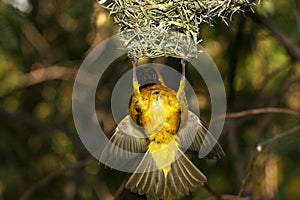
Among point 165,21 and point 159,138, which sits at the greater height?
point 165,21

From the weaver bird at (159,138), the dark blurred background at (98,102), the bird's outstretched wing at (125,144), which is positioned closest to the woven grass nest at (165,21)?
the weaver bird at (159,138)

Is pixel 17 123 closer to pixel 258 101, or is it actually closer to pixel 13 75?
pixel 13 75

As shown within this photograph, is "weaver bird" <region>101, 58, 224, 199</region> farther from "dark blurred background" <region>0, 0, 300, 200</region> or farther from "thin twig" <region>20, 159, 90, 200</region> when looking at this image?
"dark blurred background" <region>0, 0, 300, 200</region>

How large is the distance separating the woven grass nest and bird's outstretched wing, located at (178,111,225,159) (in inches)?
11.0

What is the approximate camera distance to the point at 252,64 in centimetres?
415

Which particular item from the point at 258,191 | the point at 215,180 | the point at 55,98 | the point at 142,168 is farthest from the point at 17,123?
the point at 142,168

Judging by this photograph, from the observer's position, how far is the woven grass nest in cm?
226

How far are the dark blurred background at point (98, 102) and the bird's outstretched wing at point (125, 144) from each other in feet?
3.81

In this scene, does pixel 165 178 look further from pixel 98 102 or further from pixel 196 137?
pixel 98 102

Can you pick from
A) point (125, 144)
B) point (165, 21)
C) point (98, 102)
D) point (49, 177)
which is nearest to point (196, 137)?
point (125, 144)

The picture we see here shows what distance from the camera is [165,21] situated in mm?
2271

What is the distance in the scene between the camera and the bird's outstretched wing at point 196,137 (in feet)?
8.12

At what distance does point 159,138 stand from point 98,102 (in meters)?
1.69

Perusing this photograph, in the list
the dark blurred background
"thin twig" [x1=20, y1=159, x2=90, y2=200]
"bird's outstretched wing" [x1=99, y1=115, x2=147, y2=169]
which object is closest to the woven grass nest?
"bird's outstretched wing" [x1=99, y1=115, x2=147, y2=169]
